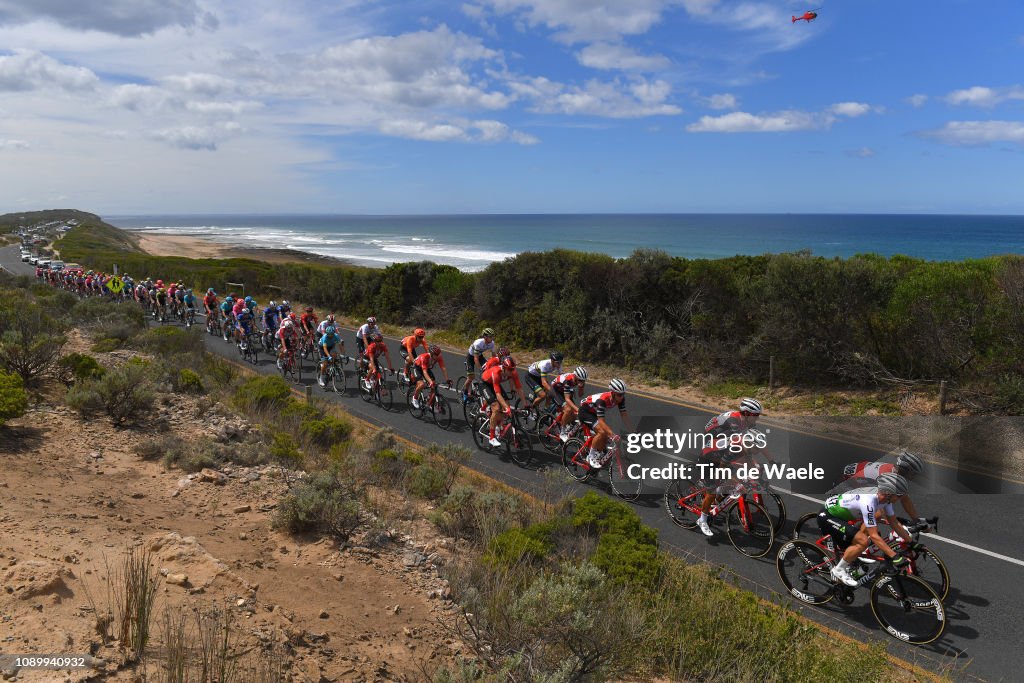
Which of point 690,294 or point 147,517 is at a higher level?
point 690,294

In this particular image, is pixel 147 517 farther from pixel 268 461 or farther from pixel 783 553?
pixel 783 553

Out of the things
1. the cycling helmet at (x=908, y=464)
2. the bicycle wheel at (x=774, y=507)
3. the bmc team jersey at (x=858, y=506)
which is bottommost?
the bicycle wheel at (x=774, y=507)

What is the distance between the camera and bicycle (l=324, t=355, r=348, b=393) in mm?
15875

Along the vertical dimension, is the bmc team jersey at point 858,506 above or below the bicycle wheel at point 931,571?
above

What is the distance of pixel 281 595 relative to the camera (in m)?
4.88

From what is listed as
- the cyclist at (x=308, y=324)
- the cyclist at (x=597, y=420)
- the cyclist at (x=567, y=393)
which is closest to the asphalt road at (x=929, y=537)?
the cyclist at (x=597, y=420)

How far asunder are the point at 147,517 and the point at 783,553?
21.6 feet

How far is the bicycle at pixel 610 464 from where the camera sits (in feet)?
29.9

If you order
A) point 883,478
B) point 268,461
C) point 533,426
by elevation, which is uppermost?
point 883,478

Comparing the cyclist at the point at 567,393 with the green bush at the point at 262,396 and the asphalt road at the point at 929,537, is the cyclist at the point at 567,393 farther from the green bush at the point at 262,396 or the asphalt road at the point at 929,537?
the green bush at the point at 262,396

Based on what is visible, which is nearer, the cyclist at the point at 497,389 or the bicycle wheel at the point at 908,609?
the bicycle wheel at the point at 908,609

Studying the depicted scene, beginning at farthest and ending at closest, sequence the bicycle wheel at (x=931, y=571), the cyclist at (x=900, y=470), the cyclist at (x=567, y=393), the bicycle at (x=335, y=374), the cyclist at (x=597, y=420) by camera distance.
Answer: the bicycle at (x=335, y=374)
the cyclist at (x=567, y=393)
the cyclist at (x=597, y=420)
the bicycle wheel at (x=931, y=571)
the cyclist at (x=900, y=470)

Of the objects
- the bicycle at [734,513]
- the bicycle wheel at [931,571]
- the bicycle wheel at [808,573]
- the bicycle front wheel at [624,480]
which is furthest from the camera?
the bicycle front wheel at [624,480]

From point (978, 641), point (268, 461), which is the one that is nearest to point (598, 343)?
point (268, 461)
